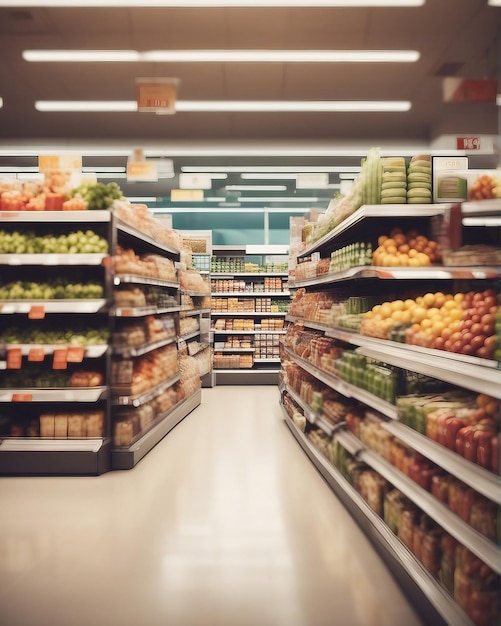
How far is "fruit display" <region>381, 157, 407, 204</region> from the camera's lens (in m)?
3.49

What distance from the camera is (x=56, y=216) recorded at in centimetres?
439

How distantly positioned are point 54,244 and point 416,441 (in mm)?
3335

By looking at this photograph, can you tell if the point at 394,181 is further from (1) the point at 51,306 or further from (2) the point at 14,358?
(2) the point at 14,358

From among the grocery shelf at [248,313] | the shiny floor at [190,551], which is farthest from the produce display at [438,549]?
the grocery shelf at [248,313]

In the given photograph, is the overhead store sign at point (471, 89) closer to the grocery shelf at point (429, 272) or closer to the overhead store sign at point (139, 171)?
the grocery shelf at point (429, 272)

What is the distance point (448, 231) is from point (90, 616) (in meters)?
2.65

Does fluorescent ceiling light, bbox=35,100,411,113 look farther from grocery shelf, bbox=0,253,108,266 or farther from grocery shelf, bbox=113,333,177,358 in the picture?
grocery shelf, bbox=0,253,108,266

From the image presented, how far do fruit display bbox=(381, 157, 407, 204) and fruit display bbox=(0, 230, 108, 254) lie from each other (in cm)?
235

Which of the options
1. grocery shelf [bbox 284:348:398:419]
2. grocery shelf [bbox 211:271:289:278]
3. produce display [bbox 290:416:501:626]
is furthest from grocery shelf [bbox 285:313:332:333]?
grocery shelf [bbox 211:271:289:278]

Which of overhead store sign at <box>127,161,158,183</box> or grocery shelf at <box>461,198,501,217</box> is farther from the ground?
overhead store sign at <box>127,161,158,183</box>

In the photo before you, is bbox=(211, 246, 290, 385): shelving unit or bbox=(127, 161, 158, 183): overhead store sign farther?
bbox=(211, 246, 290, 385): shelving unit

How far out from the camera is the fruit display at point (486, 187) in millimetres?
3154

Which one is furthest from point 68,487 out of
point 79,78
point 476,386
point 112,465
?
point 79,78

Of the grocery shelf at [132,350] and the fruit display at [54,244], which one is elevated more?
the fruit display at [54,244]
